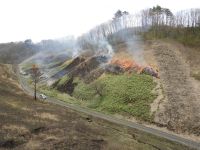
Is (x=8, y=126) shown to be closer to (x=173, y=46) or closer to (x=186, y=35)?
(x=173, y=46)

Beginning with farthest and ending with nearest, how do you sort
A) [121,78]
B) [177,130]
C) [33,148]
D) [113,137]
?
1. [121,78]
2. [177,130]
3. [113,137]
4. [33,148]

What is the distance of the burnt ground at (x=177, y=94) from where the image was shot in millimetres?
69562

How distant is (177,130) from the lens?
2657 inches

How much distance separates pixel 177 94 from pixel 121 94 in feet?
48.3

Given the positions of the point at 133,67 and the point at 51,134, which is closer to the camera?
the point at 51,134

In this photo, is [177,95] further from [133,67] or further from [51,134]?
[51,134]


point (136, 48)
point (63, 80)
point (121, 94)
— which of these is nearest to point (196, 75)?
point (121, 94)

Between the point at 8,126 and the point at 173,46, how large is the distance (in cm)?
8113

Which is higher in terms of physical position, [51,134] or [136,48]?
[136,48]

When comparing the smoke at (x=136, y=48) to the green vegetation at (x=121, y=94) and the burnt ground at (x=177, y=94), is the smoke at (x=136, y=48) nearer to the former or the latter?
the burnt ground at (x=177, y=94)

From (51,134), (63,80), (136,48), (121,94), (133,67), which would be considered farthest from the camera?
(63,80)

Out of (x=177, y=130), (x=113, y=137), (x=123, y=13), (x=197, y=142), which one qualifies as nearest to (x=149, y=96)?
(x=177, y=130)

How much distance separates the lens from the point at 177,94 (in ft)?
267

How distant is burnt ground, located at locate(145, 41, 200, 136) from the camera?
69562 millimetres
